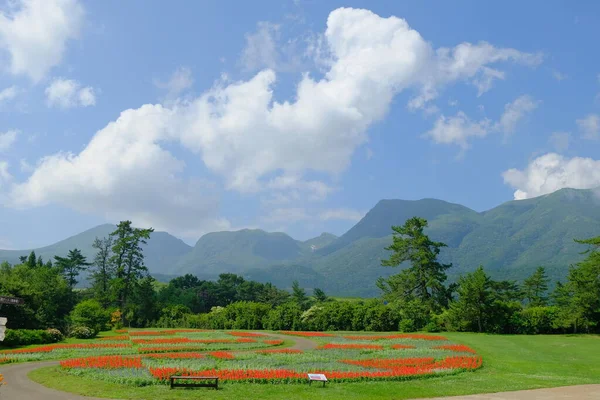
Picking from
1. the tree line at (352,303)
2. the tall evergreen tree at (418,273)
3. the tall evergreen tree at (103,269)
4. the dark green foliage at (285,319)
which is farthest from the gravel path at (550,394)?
the tall evergreen tree at (103,269)

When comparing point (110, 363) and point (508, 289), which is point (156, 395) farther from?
point (508, 289)

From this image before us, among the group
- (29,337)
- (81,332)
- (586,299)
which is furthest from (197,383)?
(586,299)

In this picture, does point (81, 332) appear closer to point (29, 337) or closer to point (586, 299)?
point (29, 337)

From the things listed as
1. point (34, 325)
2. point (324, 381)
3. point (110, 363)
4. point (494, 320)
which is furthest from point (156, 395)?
point (494, 320)

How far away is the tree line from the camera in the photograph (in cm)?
4531

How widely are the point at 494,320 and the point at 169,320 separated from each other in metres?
47.4

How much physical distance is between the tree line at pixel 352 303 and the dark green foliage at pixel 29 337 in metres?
3.02

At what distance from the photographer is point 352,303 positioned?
59750 mm

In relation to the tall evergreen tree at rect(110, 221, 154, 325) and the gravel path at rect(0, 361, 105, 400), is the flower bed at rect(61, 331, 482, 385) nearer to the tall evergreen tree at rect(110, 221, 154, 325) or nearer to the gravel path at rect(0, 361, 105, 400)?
the gravel path at rect(0, 361, 105, 400)

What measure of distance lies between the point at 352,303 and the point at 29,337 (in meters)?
36.6

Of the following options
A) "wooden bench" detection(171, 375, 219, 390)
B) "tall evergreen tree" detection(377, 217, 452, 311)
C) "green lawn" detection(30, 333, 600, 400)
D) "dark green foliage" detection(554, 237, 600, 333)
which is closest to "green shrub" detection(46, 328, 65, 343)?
"green lawn" detection(30, 333, 600, 400)

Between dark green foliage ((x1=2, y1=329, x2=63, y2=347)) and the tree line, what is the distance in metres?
3.02

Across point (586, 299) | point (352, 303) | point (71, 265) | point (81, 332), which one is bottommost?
point (81, 332)

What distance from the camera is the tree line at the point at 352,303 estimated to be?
4531cm
